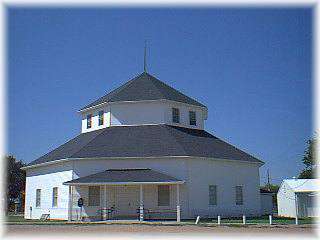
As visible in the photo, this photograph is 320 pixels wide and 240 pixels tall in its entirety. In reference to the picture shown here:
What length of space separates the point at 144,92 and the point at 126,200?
1095cm

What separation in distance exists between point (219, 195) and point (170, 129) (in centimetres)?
706

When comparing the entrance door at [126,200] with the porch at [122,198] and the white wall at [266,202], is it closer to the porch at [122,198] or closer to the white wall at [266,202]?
the porch at [122,198]

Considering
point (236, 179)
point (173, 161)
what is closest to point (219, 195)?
A: point (236, 179)

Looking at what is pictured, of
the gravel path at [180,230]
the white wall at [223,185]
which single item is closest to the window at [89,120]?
the white wall at [223,185]

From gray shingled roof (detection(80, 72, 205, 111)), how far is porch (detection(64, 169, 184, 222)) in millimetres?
8242

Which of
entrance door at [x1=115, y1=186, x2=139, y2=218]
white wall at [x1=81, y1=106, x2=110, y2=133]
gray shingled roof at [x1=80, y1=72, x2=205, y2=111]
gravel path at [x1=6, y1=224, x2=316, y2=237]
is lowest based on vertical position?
gravel path at [x1=6, y1=224, x2=316, y2=237]

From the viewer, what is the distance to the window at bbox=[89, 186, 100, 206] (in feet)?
107

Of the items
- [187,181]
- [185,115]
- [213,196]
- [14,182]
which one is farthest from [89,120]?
[14,182]

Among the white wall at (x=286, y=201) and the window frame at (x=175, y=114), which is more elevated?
the window frame at (x=175, y=114)

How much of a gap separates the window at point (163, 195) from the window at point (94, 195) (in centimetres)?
463

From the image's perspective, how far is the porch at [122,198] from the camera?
103 ft

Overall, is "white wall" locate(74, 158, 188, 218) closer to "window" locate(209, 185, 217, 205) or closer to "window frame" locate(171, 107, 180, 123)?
"window" locate(209, 185, 217, 205)

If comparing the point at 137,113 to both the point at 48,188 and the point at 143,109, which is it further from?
the point at 48,188

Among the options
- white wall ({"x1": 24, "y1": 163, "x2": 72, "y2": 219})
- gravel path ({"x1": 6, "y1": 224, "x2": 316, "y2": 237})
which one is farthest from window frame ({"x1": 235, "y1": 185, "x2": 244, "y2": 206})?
white wall ({"x1": 24, "y1": 163, "x2": 72, "y2": 219})
